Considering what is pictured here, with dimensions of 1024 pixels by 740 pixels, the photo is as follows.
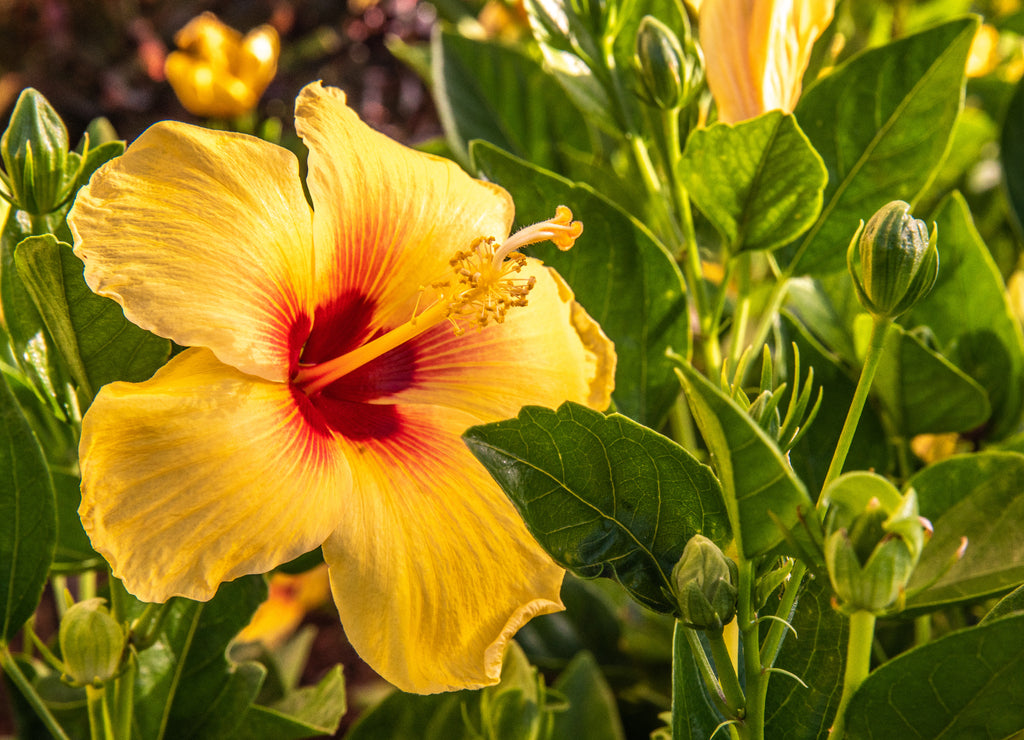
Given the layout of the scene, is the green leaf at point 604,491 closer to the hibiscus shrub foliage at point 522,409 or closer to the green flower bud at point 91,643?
the hibiscus shrub foliage at point 522,409

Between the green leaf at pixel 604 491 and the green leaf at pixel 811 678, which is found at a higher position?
the green leaf at pixel 604 491

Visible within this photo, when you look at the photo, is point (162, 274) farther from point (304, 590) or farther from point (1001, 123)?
point (304, 590)

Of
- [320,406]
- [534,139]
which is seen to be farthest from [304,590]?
[320,406]

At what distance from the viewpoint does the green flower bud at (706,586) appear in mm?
511

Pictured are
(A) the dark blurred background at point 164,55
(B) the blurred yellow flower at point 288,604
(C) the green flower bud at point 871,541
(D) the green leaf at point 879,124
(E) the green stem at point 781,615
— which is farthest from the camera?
(A) the dark blurred background at point 164,55

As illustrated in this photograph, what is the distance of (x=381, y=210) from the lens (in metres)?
0.67

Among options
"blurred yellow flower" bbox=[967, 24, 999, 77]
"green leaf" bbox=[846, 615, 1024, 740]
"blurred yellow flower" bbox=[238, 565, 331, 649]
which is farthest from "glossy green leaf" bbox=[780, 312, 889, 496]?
"blurred yellow flower" bbox=[238, 565, 331, 649]

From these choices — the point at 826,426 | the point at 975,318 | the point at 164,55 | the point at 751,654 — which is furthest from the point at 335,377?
the point at 164,55

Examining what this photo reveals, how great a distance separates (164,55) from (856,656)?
3.07 metres

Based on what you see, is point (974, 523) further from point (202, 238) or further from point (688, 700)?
point (202, 238)

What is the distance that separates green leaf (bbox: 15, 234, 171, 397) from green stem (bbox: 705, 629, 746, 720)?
39 cm

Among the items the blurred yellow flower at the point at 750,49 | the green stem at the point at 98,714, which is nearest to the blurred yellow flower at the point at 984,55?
the blurred yellow flower at the point at 750,49

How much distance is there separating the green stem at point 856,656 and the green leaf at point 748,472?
56mm

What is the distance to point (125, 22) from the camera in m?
3.37
